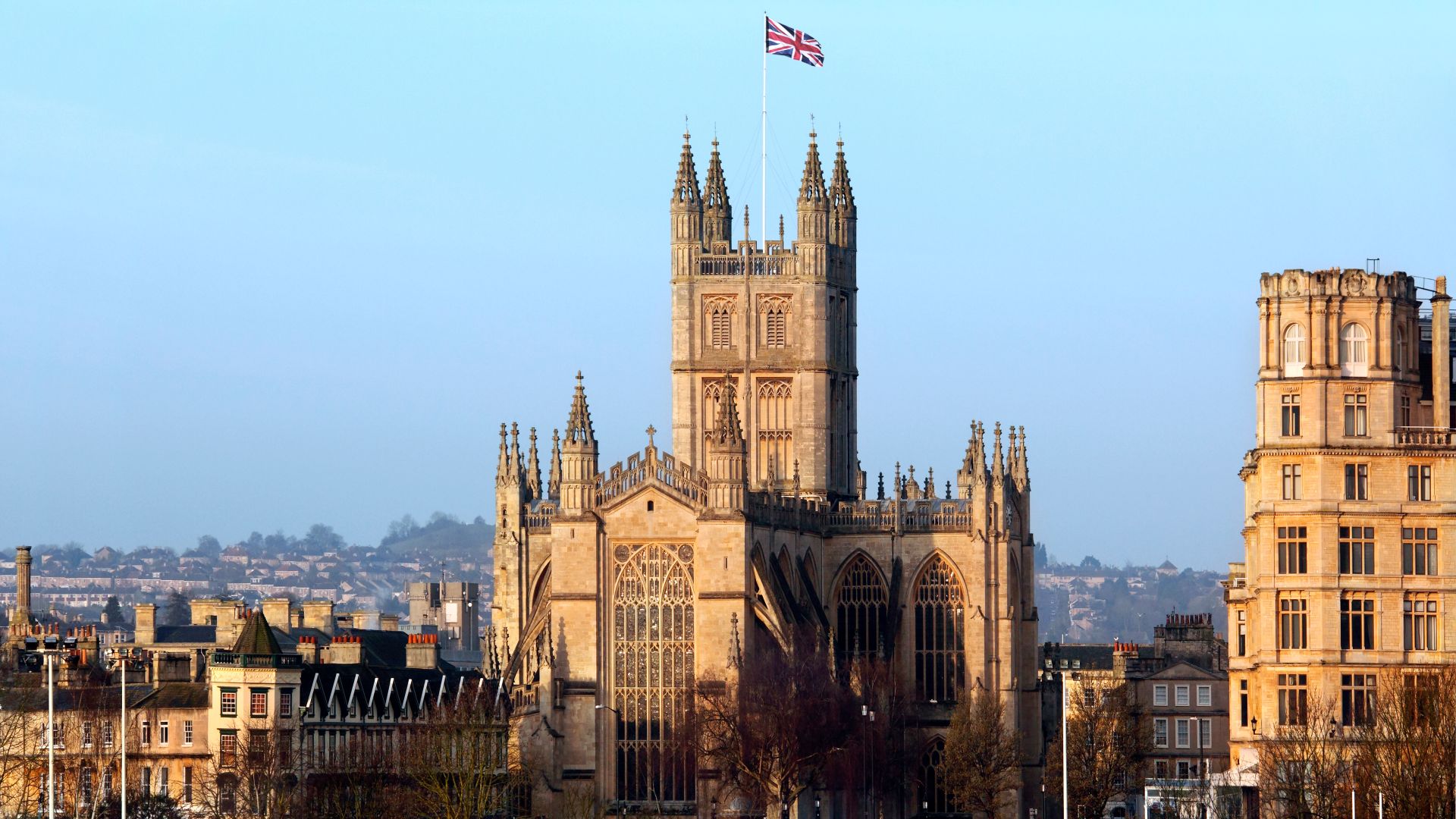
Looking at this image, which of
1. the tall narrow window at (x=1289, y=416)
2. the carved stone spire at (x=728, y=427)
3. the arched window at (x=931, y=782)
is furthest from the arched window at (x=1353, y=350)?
the arched window at (x=931, y=782)

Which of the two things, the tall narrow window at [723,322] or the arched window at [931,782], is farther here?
the tall narrow window at [723,322]

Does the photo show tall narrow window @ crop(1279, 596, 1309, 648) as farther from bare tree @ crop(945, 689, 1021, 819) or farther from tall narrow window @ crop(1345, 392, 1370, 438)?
bare tree @ crop(945, 689, 1021, 819)

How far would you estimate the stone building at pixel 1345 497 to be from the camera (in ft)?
420

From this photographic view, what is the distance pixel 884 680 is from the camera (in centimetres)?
15588

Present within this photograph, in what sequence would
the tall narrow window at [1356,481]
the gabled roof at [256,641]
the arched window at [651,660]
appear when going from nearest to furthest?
the tall narrow window at [1356,481] → the gabled roof at [256,641] → the arched window at [651,660]

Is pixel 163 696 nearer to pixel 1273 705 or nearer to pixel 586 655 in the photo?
pixel 586 655

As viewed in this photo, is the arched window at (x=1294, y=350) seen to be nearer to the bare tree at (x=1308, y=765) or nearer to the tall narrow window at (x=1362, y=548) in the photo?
the tall narrow window at (x=1362, y=548)

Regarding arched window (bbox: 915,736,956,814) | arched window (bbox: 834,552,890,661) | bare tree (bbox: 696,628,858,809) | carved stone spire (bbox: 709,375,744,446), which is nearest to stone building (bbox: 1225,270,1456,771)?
bare tree (bbox: 696,628,858,809)

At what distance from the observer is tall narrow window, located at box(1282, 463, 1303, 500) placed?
→ 129125 mm

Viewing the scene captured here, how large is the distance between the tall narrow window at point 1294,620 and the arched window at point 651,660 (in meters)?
31.5

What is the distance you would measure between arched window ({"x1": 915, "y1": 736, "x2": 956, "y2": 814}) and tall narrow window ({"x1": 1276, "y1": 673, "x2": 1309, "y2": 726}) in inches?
1334

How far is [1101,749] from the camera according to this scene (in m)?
161

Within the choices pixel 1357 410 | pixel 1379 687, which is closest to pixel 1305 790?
pixel 1379 687

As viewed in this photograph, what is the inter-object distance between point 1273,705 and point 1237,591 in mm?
13904
